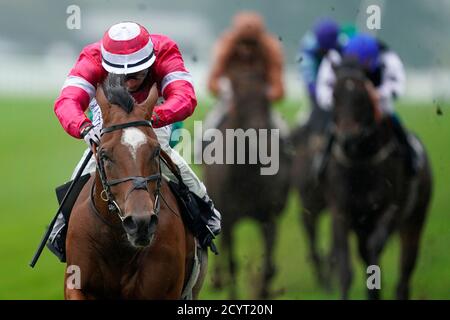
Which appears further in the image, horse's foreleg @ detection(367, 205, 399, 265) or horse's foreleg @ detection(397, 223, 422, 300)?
horse's foreleg @ detection(397, 223, 422, 300)

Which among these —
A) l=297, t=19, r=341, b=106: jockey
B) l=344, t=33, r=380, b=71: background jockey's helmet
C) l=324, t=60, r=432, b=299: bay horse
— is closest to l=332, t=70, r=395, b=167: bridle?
l=324, t=60, r=432, b=299: bay horse

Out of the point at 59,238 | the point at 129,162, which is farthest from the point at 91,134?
the point at 59,238

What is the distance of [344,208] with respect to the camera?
870 cm

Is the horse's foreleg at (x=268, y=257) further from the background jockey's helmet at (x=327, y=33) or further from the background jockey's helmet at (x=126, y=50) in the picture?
the background jockey's helmet at (x=126, y=50)

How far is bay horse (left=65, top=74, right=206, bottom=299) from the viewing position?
4.52m

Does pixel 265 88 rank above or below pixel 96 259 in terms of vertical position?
above

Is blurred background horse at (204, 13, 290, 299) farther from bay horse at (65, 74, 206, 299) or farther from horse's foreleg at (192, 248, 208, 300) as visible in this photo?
bay horse at (65, 74, 206, 299)

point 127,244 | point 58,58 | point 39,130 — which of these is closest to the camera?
point 127,244

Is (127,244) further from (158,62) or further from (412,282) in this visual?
(412,282)

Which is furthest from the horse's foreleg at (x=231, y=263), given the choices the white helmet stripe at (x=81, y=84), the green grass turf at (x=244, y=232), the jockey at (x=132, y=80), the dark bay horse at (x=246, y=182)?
the white helmet stripe at (x=81, y=84)

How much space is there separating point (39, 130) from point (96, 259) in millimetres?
16948

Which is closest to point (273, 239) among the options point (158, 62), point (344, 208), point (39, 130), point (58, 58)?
point (344, 208)

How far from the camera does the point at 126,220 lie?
444 centimetres

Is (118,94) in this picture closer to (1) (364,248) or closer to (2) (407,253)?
(1) (364,248)
